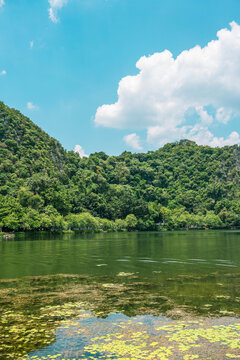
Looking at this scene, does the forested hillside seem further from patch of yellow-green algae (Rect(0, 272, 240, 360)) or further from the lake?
patch of yellow-green algae (Rect(0, 272, 240, 360))

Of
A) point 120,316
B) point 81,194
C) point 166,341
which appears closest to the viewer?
point 166,341

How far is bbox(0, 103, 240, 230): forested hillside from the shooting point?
9400 centimetres

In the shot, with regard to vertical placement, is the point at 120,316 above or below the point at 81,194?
below

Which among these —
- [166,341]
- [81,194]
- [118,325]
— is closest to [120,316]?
[118,325]

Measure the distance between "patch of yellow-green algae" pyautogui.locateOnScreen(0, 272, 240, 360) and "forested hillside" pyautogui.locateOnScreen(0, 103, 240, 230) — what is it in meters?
64.4

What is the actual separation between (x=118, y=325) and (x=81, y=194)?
13026 centimetres

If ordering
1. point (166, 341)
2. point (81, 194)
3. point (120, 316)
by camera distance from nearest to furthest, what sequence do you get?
point (166, 341) < point (120, 316) < point (81, 194)

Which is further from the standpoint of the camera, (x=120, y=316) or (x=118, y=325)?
(x=120, y=316)

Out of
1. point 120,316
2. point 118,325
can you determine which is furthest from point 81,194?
point 118,325

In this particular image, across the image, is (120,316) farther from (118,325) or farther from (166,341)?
(166,341)

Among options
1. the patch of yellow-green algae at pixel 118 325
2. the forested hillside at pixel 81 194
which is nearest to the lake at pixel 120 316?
the patch of yellow-green algae at pixel 118 325

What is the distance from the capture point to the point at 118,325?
31.9ft

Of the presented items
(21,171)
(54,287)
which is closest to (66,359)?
(54,287)

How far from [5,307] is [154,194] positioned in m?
172
